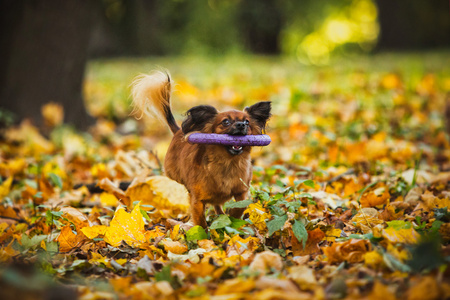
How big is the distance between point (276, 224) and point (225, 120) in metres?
0.97

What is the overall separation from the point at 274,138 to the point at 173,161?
2747 mm

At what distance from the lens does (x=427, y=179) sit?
4.20 meters

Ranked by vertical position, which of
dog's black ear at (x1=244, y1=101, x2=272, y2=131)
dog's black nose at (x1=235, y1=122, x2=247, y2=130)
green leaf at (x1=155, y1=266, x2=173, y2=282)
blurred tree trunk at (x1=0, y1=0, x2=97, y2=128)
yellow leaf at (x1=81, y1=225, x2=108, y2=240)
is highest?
blurred tree trunk at (x1=0, y1=0, x2=97, y2=128)

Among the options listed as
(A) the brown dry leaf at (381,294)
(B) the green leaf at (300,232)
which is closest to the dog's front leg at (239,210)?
(B) the green leaf at (300,232)

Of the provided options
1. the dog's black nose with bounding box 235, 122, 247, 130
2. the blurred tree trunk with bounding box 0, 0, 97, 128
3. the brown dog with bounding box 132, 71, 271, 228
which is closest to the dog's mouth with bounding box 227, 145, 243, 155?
the brown dog with bounding box 132, 71, 271, 228

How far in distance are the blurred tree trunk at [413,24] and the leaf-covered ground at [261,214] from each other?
10769mm

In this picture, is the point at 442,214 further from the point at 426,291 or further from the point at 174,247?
the point at 174,247

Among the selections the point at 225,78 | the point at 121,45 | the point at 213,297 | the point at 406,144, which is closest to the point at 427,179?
the point at 406,144

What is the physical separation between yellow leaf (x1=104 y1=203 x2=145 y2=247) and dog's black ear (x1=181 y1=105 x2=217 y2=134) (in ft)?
2.42

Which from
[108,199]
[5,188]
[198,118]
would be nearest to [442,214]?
[198,118]

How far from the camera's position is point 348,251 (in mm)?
2584

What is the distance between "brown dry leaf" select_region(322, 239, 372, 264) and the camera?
8.30 ft

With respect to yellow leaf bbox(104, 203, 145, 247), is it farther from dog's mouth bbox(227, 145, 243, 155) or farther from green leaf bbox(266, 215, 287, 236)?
green leaf bbox(266, 215, 287, 236)

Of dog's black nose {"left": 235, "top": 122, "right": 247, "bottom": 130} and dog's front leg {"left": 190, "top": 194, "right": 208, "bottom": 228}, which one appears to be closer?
dog's black nose {"left": 235, "top": 122, "right": 247, "bottom": 130}
